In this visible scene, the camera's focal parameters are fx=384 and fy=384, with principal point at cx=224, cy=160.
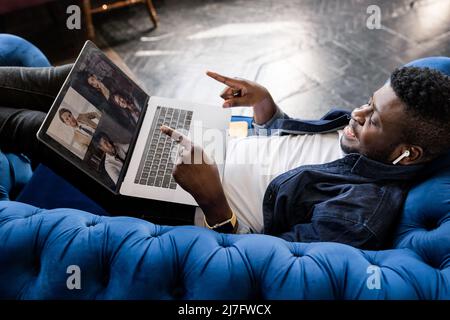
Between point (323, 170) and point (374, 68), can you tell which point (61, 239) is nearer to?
point (323, 170)

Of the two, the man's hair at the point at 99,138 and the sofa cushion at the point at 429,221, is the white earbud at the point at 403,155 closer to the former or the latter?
the sofa cushion at the point at 429,221

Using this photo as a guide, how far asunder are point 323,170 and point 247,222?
1.01ft

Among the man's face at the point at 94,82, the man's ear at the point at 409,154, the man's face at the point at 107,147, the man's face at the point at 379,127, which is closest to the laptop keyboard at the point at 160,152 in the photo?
the man's face at the point at 107,147

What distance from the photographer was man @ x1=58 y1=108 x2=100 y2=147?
114 cm

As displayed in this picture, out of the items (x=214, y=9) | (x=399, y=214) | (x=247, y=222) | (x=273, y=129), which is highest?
(x=214, y=9)

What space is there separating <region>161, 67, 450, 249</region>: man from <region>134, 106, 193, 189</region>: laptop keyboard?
18cm

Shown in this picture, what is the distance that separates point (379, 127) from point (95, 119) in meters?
0.90

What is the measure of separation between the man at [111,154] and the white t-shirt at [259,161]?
357 mm

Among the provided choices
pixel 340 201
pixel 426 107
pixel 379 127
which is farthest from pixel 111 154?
pixel 426 107

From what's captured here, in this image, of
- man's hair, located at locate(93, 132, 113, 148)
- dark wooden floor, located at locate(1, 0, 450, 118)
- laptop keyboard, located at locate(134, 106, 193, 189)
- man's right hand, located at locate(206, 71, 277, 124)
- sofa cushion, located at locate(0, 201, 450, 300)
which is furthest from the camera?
dark wooden floor, located at locate(1, 0, 450, 118)

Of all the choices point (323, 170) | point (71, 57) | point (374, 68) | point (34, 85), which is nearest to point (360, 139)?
point (323, 170)

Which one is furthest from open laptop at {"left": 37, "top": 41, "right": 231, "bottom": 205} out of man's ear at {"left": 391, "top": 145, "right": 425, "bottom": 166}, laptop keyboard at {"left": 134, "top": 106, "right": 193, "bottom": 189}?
man's ear at {"left": 391, "top": 145, "right": 425, "bottom": 166}

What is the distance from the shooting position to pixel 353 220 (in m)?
1.08

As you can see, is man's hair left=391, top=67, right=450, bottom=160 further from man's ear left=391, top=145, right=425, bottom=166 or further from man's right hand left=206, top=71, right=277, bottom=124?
man's right hand left=206, top=71, right=277, bottom=124
